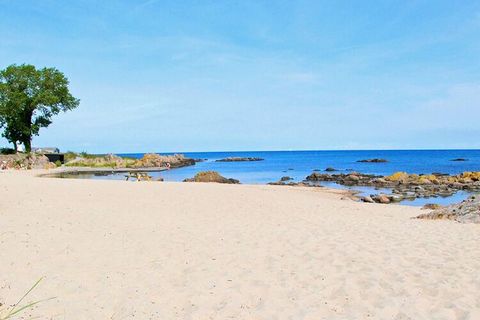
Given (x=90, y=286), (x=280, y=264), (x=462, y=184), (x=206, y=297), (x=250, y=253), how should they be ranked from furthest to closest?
(x=462, y=184) < (x=250, y=253) < (x=280, y=264) < (x=90, y=286) < (x=206, y=297)

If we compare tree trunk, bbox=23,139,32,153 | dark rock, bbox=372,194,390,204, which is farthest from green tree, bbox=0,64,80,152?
dark rock, bbox=372,194,390,204

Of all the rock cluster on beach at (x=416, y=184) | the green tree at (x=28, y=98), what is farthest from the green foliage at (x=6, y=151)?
the rock cluster on beach at (x=416, y=184)

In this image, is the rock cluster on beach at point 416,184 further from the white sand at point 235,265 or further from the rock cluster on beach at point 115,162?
the rock cluster on beach at point 115,162

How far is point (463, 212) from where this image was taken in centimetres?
1527

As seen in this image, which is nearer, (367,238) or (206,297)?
(206,297)

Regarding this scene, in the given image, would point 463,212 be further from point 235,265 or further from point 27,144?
point 27,144

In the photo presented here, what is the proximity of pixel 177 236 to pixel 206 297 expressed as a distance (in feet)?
15.8

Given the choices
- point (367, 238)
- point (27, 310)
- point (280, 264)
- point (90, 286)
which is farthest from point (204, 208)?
point (27, 310)

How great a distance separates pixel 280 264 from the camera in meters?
8.86

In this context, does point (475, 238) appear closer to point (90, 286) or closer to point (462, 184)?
point (90, 286)

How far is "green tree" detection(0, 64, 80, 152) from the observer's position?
53438mm

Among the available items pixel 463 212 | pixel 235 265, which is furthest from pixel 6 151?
pixel 235 265

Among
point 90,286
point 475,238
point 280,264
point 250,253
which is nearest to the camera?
point 90,286

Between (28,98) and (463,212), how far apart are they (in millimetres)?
52829
